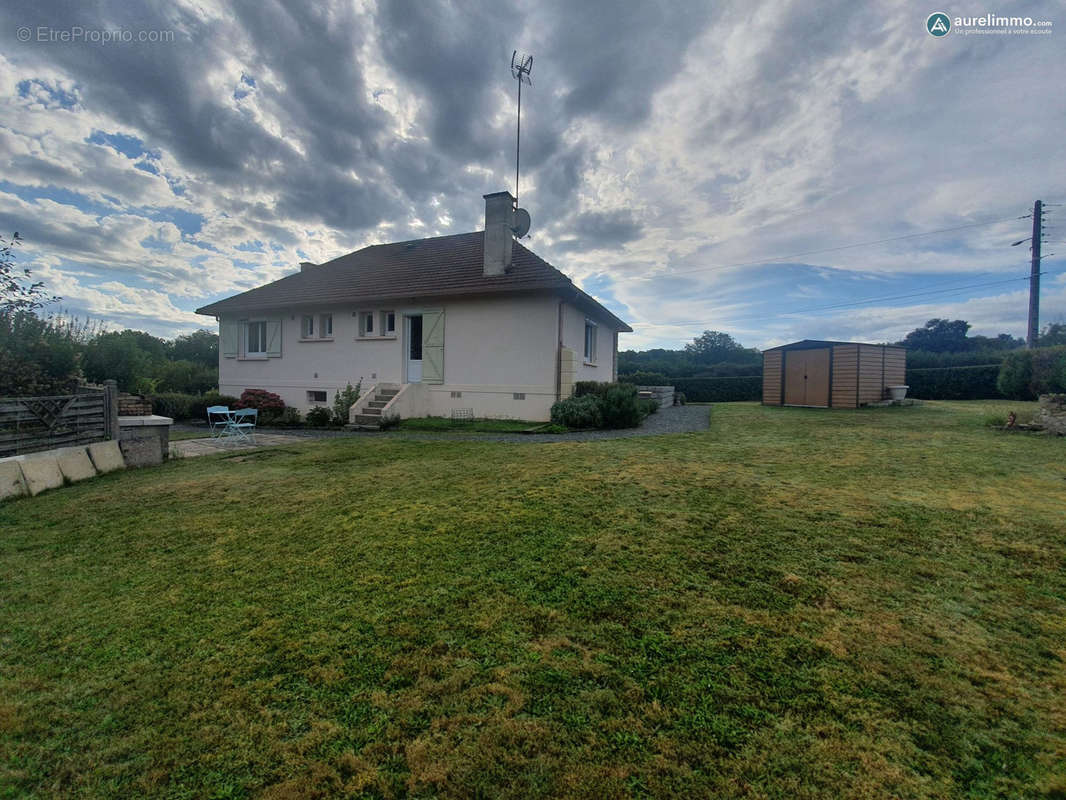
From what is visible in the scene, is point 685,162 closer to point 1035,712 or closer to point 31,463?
point 1035,712

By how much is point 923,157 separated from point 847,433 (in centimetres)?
771

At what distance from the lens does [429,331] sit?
13297 millimetres

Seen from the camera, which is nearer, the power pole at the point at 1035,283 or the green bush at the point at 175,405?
the green bush at the point at 175,405

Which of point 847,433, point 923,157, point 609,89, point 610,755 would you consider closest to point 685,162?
point 609,89

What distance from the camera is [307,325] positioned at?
15422 mm

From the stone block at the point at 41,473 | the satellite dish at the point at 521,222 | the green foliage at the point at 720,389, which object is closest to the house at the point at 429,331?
the satellite dish at the point at 521,222

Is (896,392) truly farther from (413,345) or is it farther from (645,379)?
(413,345)

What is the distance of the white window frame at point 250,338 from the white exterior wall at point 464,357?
3.77 feet

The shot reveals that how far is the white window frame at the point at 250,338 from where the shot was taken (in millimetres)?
16125

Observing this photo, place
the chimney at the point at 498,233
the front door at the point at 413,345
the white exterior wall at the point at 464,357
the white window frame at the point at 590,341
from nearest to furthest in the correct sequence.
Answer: the white exterior wall at the point at 464,357, the chimney at the point at 498,233, the front door at the point at 413,345, the white window frame at the point at 590,341

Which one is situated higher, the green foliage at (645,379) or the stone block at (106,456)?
the green foliage at (645,379)

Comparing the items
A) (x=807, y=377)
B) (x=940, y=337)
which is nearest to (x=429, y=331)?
(x=807, y=377)

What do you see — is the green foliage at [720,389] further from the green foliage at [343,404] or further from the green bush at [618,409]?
the green foliage at [343,404]

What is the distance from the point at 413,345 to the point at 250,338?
24.7ft
